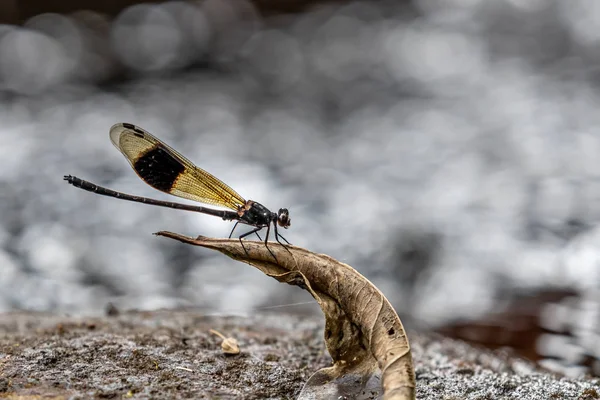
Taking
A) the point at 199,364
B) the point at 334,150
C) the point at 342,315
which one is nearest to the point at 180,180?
the point at 199,364

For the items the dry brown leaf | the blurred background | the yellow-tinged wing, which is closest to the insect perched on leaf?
the yellow-tinged wing

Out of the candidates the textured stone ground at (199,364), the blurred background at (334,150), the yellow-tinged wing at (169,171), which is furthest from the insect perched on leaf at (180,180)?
the textured stone ground at (199,364)

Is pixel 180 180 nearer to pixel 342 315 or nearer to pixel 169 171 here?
pixel 169 171

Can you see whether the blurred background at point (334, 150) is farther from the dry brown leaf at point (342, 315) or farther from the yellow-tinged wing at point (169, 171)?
the dry brown leaf at point (342, 315)

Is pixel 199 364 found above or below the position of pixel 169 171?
below

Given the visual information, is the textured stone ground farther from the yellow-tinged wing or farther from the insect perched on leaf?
the yellow-tinged wing

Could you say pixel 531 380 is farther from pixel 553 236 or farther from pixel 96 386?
pixel 553 236
